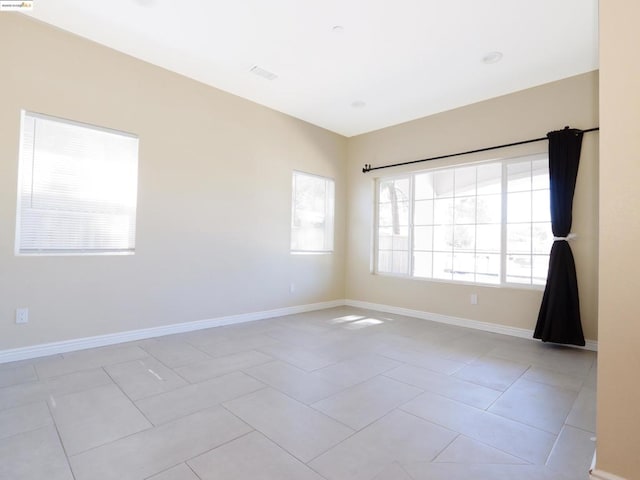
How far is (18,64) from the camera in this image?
113 inches

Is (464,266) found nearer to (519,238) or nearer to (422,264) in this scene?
(422,264)

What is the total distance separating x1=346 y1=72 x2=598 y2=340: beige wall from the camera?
11.6 ft

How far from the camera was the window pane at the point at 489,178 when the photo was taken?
430 cm

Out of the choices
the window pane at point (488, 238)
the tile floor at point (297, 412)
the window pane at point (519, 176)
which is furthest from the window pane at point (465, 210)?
the tile floor at point (297, 412)

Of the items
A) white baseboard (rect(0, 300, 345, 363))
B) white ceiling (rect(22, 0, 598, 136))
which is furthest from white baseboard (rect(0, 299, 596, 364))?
white ceiling (rect(22, 0, 598, 136))

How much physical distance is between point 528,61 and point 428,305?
3.25 m

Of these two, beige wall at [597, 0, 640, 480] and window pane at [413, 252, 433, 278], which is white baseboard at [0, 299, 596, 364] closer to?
window pane at [413, 252, 433, 278]

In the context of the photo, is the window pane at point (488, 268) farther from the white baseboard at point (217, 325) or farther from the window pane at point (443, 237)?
the white baseboard at point (217, 325)

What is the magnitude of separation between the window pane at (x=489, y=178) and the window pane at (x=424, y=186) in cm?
72

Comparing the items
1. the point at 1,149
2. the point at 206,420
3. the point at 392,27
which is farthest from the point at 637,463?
the point at 1,149

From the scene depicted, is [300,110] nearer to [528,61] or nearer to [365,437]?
[528,61]

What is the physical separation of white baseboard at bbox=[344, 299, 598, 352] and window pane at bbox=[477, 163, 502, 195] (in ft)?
5.81

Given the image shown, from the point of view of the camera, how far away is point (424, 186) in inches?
200

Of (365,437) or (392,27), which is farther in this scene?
(392,27)
